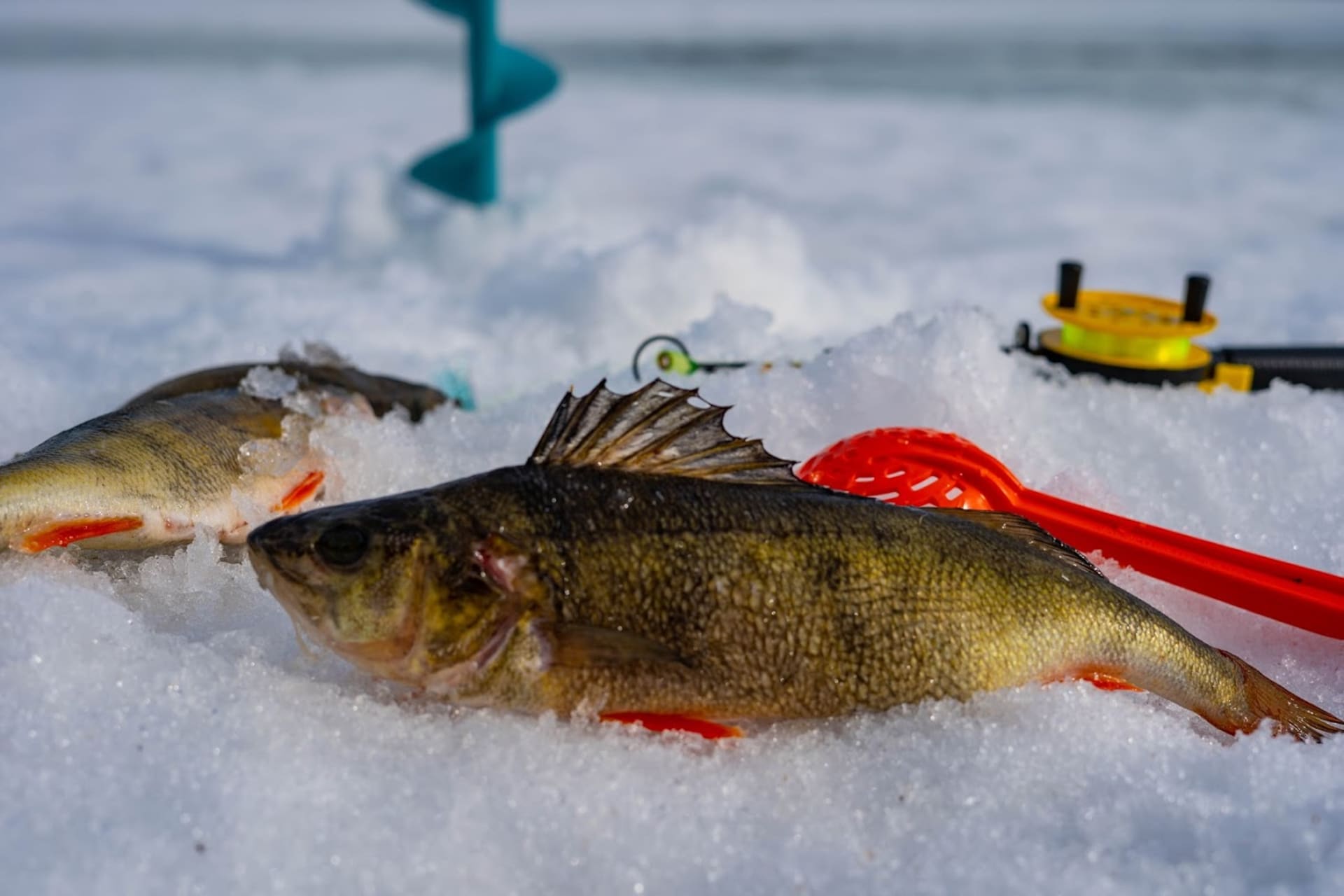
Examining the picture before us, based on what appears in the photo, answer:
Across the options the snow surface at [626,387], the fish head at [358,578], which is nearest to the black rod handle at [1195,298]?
the snow surface at [626,387]

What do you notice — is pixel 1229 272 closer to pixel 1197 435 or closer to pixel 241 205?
pixel 1197 435

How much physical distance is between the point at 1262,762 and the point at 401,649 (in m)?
1.36

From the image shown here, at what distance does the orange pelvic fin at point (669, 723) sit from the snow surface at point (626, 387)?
0.04 meters

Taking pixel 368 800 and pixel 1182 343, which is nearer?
pixel 368 800

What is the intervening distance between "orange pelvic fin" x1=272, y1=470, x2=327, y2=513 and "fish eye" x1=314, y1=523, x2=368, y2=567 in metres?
0.82

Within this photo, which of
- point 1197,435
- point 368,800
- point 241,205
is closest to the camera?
point 368,800

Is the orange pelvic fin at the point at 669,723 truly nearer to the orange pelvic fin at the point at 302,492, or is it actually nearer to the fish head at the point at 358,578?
the fish head at the point at 358,578

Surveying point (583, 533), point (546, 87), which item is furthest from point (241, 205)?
point (583, 533)

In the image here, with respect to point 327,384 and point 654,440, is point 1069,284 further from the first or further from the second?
point 327,384

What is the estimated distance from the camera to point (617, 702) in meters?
1.71

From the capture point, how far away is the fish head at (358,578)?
5.43ft

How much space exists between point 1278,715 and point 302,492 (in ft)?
6.54

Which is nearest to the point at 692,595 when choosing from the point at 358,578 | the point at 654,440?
the point at 654,440

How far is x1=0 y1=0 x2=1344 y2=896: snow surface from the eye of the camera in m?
1.56
